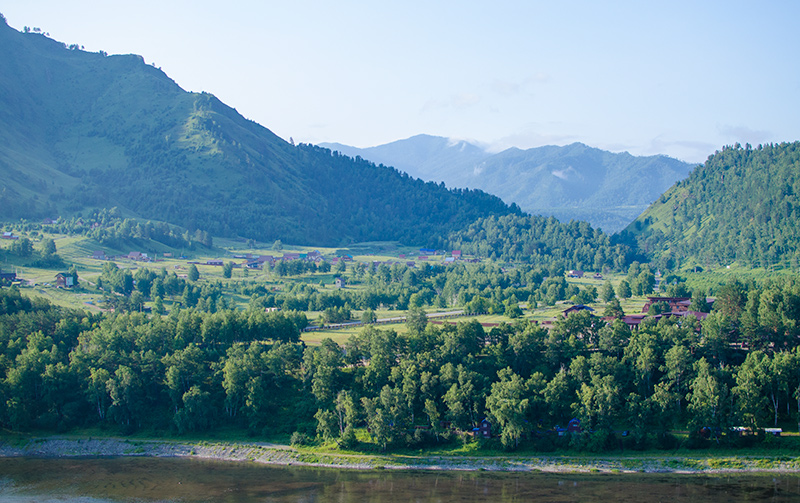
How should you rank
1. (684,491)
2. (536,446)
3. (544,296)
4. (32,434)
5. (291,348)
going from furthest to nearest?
1. (544,296)
2. (291,348)
3. (32,434)
4. (536,446)
5. (684,491)

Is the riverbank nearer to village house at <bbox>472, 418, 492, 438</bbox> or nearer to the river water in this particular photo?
the river water

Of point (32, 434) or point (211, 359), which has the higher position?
point (211, 359)

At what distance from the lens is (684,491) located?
48.0 meters

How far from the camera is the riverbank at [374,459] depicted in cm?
5156

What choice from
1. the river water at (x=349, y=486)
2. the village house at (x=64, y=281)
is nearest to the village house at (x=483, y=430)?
the river water at (x=349, y=486)

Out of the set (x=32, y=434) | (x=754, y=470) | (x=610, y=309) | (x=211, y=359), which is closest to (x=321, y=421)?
(x=211, y=359)

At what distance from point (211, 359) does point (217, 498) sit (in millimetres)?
20469

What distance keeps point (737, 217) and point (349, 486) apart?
141 m

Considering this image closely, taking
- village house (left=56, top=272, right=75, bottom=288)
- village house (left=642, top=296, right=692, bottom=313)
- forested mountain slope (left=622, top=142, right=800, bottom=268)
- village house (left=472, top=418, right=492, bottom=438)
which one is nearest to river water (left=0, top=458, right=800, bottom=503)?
village house (left=472, top=418, right=492, bottom=438)

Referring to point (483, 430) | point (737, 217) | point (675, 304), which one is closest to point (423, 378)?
point (483, 430)

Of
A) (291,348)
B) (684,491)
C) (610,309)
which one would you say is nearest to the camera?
(684,491)

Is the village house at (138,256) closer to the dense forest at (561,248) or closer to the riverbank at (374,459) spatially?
the dense forest at (561,248)

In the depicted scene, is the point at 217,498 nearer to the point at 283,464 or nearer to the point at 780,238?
the point at 283,464

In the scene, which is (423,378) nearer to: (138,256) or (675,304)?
(675,304)
